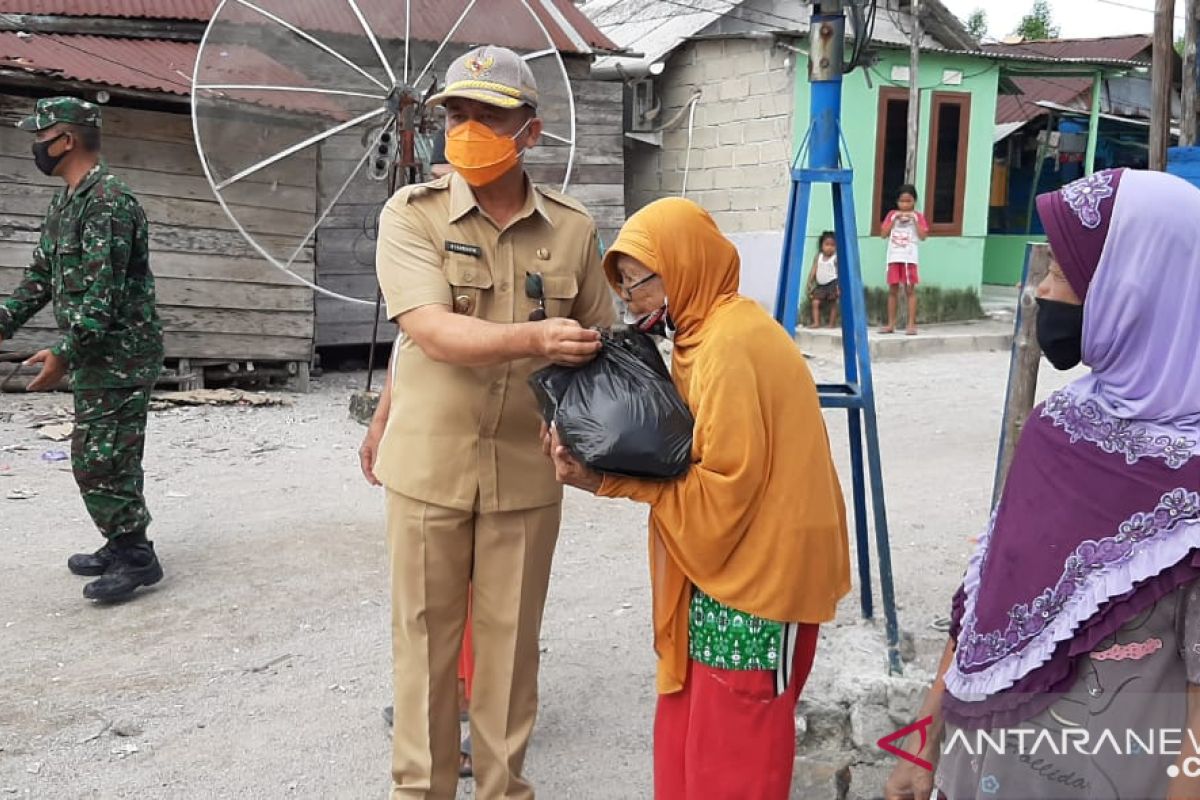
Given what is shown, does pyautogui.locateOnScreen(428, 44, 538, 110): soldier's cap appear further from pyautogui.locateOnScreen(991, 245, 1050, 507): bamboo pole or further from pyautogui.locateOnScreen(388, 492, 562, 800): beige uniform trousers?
pyautogui.locateOnScreen(991, 245, 1050, 507): bamboo pole

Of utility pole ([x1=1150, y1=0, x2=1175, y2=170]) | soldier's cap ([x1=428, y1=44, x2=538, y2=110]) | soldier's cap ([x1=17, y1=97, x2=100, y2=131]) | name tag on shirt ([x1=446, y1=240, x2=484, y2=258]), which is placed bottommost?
name tag on shirt ([x1=446, y1=240, x2=484, y2=258])

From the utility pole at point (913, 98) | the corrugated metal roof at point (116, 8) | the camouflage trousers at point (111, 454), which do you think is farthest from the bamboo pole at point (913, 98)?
the camouflage trousers at point (111, 454)

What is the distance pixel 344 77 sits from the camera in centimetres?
701

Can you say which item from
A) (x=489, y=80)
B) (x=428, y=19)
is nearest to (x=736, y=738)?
(x=489, y=80)

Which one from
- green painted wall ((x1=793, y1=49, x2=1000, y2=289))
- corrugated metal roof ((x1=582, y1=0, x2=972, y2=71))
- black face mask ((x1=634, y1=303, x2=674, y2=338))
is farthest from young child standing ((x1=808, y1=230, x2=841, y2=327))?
black face mask ((x1=634, y1=303, x2=674, y2=338))

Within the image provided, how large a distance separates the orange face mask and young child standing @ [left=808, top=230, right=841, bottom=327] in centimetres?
991

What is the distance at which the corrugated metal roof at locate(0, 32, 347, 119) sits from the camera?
22.5ft

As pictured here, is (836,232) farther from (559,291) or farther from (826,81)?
(559,291)

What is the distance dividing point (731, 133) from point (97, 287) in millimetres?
10212

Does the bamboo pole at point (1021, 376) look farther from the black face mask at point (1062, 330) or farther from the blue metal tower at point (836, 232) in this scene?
the black face mask at point (1062, 330)

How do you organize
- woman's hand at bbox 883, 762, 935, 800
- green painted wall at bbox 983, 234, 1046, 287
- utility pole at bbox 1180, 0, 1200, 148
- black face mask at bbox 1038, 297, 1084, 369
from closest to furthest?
black face mask at bbox 1038, 297, 1084, 369 < woman's hand at bbox 883, 762, 935, 800 < utility pole at bbox 1180, 0, 1200, 148 < green painted wall at bbox 983, 234, 1046, 287

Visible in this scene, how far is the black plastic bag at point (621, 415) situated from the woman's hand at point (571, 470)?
0.02m

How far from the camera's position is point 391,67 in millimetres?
7016

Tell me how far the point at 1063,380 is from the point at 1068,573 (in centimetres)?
910
